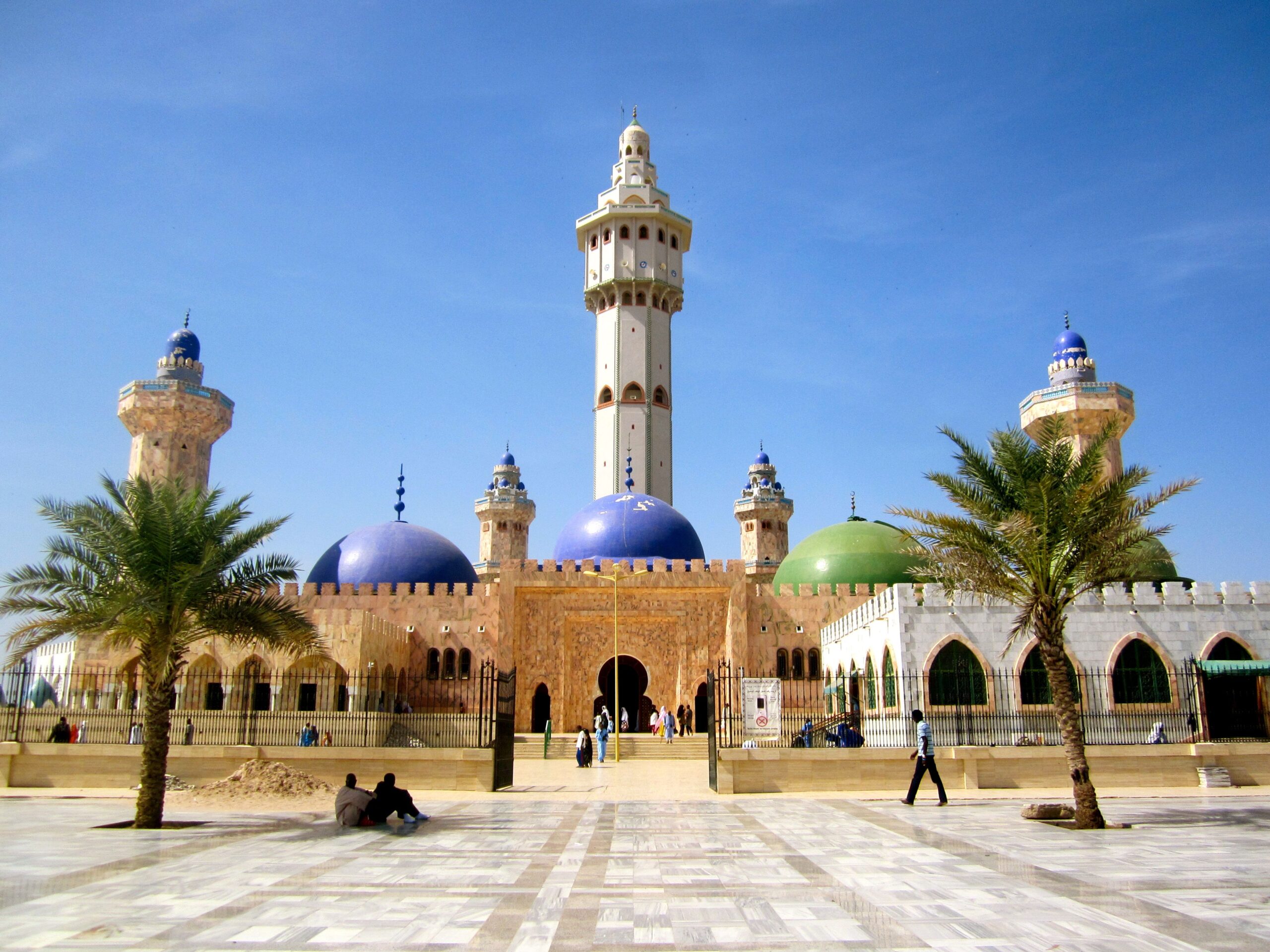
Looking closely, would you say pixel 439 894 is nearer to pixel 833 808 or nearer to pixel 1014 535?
pixel 833 808

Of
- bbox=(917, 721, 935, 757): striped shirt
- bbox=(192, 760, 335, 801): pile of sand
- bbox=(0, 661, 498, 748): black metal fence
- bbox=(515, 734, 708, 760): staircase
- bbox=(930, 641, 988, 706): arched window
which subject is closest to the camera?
bbox=(917, 721, 935, 757): striped shirt

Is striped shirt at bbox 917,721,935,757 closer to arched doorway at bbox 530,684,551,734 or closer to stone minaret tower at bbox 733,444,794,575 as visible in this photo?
arched doorway at bbox 530,684,551,734

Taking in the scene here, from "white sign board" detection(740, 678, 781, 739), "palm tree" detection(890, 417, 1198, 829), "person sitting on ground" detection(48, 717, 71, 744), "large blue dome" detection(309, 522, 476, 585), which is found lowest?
"person sitting on ground" detection(48, 717, 71, 744)

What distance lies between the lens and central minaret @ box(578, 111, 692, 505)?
3991cm

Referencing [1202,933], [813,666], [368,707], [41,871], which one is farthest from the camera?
[813,666]

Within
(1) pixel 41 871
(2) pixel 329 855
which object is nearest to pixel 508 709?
(2) pixel 329 855

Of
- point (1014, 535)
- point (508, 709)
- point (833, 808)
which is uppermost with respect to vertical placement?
point (1014, 535)

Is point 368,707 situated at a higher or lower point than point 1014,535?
lower

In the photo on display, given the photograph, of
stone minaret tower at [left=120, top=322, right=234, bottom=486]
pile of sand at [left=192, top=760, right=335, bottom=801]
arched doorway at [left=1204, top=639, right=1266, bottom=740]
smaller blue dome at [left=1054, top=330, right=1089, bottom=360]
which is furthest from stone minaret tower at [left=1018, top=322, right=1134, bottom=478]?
stone minaret tower at [left=120, top=322, right=234, bottom=486]

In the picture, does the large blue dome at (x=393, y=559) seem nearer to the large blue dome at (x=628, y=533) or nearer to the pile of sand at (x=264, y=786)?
the large blue dome at (x=628, y=533)

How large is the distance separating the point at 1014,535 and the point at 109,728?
732 inches

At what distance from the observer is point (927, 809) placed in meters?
13.1

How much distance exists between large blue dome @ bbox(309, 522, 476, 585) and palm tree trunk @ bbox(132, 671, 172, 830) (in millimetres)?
21047

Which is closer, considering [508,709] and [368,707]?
[508,709]
